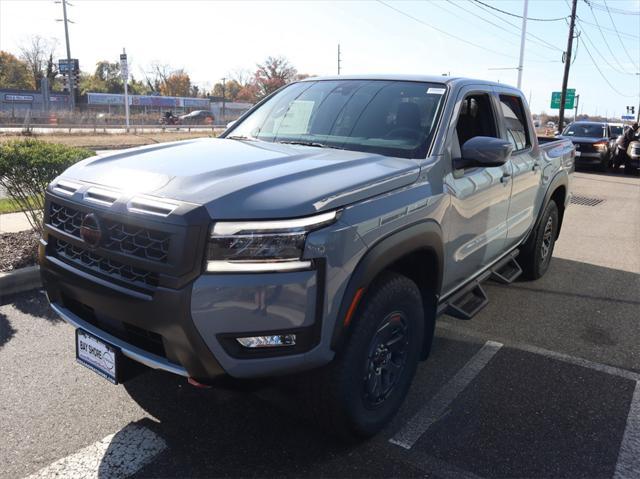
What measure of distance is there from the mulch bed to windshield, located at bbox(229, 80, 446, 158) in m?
2.71

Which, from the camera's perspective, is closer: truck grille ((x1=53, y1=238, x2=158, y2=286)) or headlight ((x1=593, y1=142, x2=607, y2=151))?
truck grille ((x1=53, y1=238, x2=158, y2=286))

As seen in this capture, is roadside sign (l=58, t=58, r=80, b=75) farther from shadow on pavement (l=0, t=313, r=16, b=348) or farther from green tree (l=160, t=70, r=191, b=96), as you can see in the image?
shadow on pavement (l=0, t=313, r=16, b=348)

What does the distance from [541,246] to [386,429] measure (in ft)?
11.3

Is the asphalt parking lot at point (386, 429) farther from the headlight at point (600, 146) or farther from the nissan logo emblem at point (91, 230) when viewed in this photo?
the headlight at point (600, 146)

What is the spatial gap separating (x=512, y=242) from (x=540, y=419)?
2.00 m

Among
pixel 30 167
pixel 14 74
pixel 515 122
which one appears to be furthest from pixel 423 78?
pixel 14 74

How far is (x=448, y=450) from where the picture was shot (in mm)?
2916

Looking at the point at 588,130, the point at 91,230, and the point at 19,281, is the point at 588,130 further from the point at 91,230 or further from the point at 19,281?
the point at 91,230

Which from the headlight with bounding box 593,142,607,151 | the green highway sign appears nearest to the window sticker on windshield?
the headlight with bounding box 593,142,607,151

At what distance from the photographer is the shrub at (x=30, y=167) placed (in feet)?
17.5

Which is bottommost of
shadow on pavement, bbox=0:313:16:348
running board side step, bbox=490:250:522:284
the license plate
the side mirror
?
shadow on pavement, bbox=0:313:16:348

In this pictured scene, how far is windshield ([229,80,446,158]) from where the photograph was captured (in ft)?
11.3

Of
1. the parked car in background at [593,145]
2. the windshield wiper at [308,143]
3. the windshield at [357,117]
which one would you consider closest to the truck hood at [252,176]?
the windshield wiper at [308,143]

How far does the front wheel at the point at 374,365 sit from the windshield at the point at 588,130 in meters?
19.0
